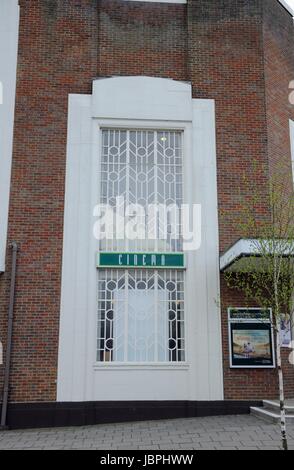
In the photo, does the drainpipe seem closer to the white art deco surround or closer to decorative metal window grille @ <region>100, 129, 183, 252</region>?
the white art deco surround

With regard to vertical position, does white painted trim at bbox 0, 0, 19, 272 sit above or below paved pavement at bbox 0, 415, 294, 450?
above

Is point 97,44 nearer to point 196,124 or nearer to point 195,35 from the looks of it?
point 195,35

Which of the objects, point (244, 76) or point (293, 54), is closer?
point (244, 76)

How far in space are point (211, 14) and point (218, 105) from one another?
8.61 feet

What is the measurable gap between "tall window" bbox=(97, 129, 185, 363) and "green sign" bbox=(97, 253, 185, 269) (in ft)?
0.55

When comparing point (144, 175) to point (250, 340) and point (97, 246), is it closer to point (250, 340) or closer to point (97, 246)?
point (97, 246)

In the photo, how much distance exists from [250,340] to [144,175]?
4772mm

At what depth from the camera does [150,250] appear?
1225cm

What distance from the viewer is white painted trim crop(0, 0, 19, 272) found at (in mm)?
12016

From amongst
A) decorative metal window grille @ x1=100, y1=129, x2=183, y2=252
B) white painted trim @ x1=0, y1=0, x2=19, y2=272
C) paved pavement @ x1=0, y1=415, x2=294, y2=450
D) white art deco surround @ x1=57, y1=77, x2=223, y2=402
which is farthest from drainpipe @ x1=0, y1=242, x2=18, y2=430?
decorative metal window grille @ x1=100, y1=129, x2=183, y2=252

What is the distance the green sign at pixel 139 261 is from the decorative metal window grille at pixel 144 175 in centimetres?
27

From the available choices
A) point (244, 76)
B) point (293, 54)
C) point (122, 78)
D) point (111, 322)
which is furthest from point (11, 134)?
point (293, 54)

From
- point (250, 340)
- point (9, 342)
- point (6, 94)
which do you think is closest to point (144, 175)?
point (6, 94)

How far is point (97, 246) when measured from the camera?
475 inches
